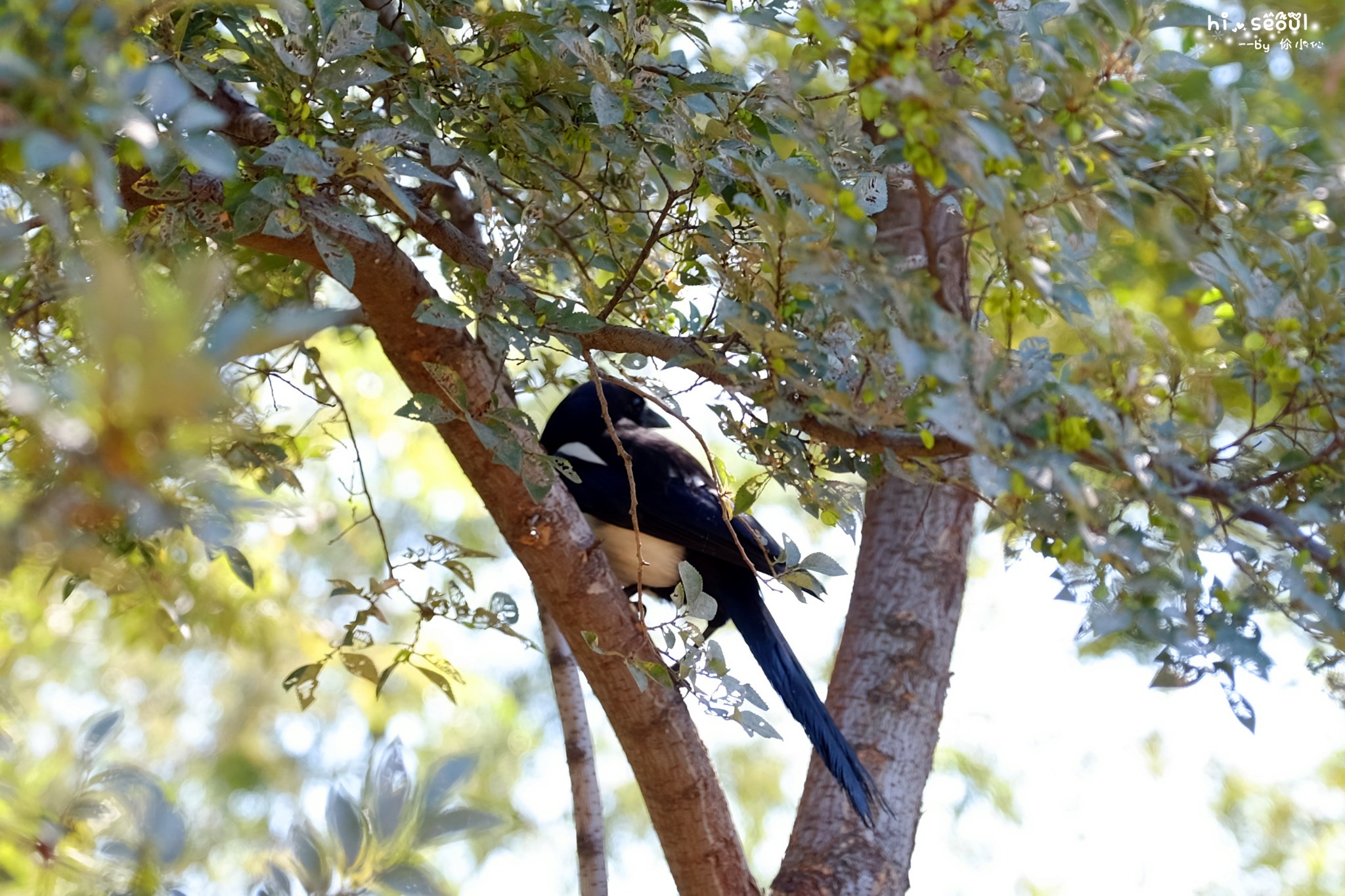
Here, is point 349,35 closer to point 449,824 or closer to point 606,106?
point 606,106

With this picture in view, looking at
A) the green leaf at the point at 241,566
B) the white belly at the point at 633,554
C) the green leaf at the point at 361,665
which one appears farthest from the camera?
the white belly at the point at 633,554

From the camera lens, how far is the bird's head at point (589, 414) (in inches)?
141

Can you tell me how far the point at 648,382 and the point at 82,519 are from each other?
138cm

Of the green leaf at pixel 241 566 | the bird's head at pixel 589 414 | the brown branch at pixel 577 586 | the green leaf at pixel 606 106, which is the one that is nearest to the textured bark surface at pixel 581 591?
the brown branch at pixel 577 586

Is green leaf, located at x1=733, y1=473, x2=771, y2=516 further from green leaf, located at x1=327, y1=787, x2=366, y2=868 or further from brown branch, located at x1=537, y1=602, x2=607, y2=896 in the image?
green leaf, located at x1=327, y1=787, x2=366, y2=868

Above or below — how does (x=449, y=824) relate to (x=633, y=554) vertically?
below

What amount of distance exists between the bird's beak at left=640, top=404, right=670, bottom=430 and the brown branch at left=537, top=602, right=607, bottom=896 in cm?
105

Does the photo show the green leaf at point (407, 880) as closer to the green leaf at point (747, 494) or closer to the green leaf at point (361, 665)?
the green leaf at point (747, 494)

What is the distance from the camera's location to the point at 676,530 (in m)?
2.97

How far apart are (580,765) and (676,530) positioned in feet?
2.24

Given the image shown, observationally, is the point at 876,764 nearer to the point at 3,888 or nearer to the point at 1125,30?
the point at 1125,30

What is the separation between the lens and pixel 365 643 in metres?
2.26

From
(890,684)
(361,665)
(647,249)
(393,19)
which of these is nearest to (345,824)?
(647,249)

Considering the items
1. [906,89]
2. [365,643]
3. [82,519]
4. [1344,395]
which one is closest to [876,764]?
[365,643]
